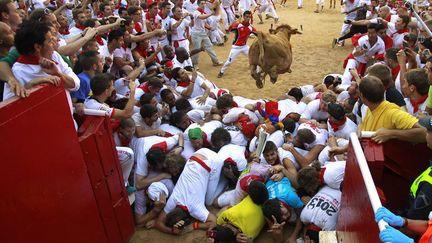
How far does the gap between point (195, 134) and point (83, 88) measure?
1547 mm

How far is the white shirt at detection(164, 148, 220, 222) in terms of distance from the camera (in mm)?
4918

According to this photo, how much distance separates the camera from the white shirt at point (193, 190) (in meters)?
4.92

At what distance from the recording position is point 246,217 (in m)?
4.43

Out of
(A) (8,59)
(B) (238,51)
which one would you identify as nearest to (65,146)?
(A) (8,59)

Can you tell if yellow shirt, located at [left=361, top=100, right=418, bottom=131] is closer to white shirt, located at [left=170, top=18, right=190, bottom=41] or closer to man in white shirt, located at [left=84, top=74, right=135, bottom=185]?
man in white shirt, located at [left=84, top=74, right=135, bottom=185]

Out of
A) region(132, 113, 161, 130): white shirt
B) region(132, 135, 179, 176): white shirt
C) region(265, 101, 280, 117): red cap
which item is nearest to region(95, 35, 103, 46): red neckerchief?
region(132, 113, 161, 130): white shirt

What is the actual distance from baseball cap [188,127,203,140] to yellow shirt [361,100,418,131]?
7.52ft

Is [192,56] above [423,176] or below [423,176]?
below

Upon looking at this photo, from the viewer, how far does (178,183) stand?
198 inches

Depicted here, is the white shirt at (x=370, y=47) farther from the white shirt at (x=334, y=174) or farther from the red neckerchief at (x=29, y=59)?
the red neckerchief at (x=29, y=59)

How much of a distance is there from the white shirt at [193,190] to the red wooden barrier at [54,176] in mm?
706

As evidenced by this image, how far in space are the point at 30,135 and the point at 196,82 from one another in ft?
14.3

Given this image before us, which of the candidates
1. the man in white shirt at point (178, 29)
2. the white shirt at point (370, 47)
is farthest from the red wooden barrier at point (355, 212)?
the man in white shirt at point (178, 29)

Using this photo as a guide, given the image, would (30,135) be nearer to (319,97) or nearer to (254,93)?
(319,97)
